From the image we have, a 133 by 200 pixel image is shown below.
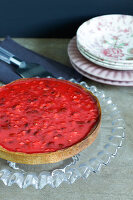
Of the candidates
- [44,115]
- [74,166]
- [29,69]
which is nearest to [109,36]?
[29,69]

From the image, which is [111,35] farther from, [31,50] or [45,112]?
[45,112]

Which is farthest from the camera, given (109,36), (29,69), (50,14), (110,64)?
(50,14)

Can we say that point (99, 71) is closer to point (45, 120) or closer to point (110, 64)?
point (110, 64)

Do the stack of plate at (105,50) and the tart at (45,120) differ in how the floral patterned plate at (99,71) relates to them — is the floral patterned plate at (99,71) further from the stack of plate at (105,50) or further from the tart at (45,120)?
the tart at (45,120)

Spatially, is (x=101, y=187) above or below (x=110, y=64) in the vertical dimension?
below

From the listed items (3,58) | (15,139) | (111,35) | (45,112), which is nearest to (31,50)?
(3,58)

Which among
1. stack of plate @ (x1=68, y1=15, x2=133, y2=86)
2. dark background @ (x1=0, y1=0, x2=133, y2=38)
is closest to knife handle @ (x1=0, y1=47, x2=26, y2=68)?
stack of plate @ (x1=68, y1=15, x2=133, y2=86)

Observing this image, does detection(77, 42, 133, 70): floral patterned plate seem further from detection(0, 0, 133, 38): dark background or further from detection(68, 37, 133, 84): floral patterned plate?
detection(0, 0, 133, 38): dark background
